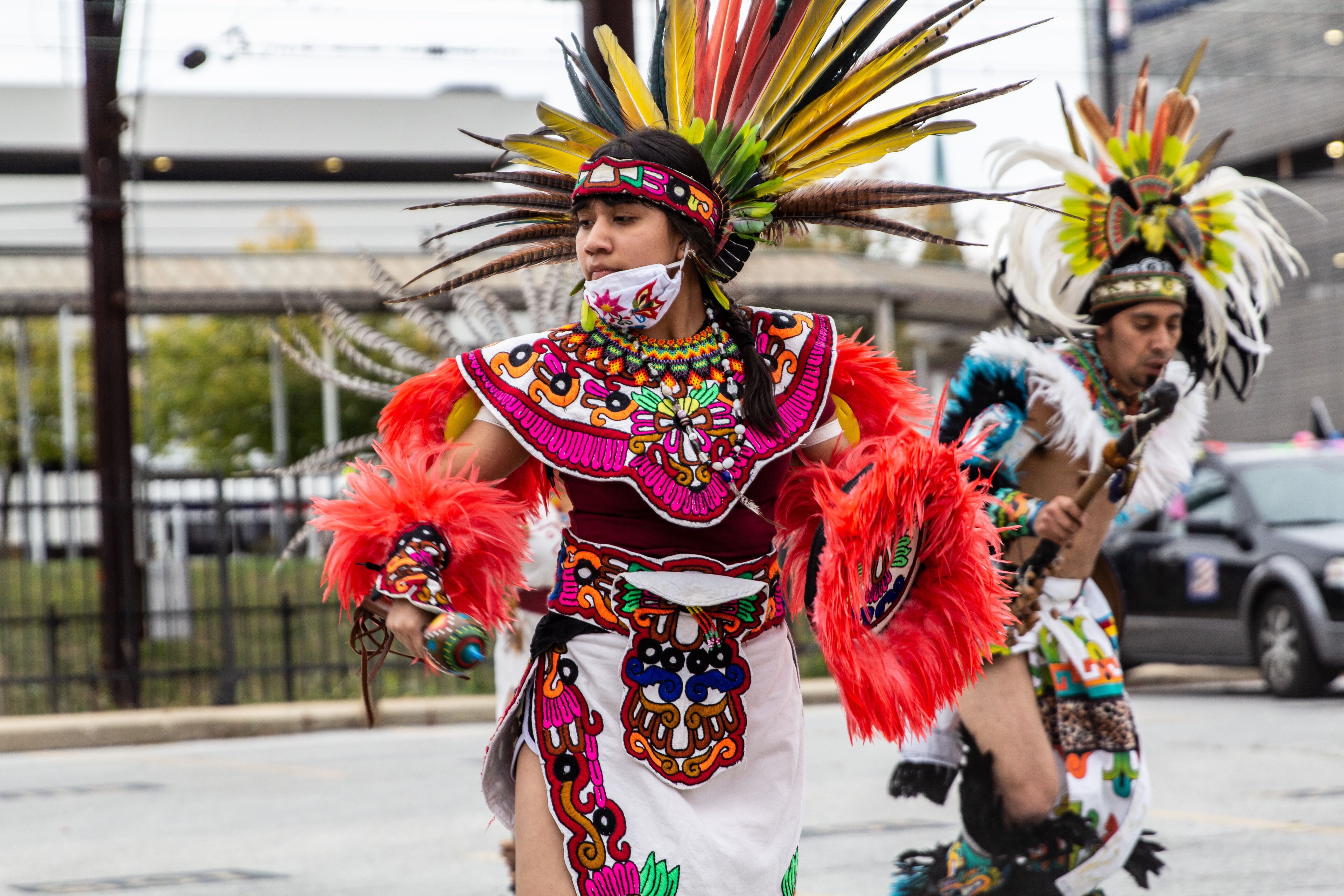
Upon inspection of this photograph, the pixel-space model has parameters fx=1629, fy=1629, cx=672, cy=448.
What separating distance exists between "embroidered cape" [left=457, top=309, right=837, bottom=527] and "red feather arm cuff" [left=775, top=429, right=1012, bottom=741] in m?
0.18

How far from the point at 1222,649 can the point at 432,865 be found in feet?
26.0

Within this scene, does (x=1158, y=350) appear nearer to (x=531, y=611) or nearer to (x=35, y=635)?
(x=531, y=611)

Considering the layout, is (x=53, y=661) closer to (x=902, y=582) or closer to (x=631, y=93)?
(x=631, y=93)

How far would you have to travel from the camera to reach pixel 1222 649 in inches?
499

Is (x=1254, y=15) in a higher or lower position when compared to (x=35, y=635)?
higher

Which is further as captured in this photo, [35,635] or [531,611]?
[35,635]

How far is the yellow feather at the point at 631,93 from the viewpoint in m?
3.53

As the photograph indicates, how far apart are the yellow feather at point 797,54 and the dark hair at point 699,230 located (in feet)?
0.79

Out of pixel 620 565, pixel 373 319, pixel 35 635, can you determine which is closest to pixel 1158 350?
pixel 620 565

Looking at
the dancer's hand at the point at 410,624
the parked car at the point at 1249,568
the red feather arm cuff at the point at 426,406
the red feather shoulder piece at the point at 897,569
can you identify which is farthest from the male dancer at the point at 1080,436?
the parked car at the point at 1249,568

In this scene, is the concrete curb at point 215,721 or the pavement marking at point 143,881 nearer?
the pavement marking at point 143,881

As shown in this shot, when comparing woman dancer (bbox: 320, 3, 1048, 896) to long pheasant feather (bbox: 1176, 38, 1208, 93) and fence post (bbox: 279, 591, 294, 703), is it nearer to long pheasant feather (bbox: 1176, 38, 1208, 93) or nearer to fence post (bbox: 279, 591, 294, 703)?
long pheasant feather (bbox: 1176, 38, 1208, 93)

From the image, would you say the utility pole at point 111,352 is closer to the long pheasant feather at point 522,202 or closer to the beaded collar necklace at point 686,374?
the long pheasant feather at point 522,202

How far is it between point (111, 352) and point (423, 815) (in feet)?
22.3
